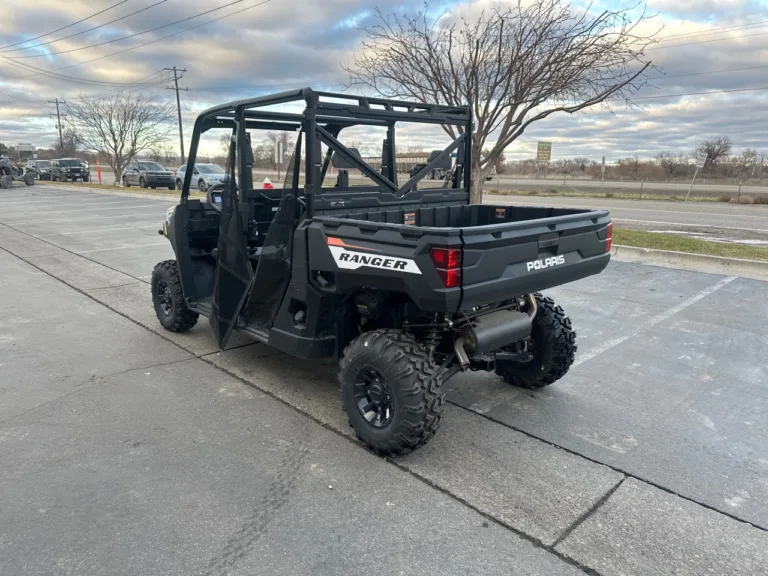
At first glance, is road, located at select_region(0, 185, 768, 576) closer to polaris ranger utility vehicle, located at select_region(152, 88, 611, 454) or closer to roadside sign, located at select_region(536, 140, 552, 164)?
polaris ranger utility vehicle, located at select_region(152, 88, 611, 454)

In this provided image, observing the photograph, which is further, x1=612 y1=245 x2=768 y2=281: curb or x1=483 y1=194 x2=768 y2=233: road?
x1=483 y1=194 x2=768 y2=233: road

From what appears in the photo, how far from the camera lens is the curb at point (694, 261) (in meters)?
8.15

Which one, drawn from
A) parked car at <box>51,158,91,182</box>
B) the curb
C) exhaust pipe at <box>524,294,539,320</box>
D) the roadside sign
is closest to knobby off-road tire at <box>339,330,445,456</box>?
exhaust pipe at <box>524,294,539,320</box>

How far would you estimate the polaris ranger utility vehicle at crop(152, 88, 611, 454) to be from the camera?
3.12m

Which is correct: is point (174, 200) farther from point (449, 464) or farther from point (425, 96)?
point (449, 464)

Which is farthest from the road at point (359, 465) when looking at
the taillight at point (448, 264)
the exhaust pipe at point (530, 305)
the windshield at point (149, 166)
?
the windshield at point (149, 166)

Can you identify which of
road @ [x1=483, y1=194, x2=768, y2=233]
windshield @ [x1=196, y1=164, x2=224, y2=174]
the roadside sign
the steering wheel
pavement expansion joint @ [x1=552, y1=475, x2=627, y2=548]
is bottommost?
pavement expansion joint @ [x1=552, y1=475, x2=627, y2=548]

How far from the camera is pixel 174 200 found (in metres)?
21.0

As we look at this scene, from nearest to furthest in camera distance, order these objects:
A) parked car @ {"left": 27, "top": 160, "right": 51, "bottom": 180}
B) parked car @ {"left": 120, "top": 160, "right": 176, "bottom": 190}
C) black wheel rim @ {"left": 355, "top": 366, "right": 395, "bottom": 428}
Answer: black wheel rim @ {"left": 355, "top": 366, "right": 395, "bottom": 428} → parked car @ {"left": 120, "top": 160, "right": 176, "bottom": 190} → parked car @ {"left": 27, "top": 160, "right": 51, "bottom": 180}

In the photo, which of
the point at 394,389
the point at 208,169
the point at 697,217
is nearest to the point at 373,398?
the point at 394,389

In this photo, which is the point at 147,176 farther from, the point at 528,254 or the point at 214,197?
the point at 528,254

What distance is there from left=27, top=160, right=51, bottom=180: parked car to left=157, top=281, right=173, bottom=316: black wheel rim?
43.3m

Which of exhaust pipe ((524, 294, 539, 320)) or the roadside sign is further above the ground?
the roadside sign

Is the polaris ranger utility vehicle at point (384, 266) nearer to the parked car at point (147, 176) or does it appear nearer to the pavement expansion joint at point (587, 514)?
the pavement expansion joint at point (587, 514)
